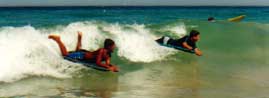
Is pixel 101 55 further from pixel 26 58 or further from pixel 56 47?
pixel 56 47

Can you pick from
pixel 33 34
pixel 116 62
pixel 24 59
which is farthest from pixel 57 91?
pixel 33 34

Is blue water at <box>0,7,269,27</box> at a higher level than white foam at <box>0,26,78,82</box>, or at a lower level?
lower

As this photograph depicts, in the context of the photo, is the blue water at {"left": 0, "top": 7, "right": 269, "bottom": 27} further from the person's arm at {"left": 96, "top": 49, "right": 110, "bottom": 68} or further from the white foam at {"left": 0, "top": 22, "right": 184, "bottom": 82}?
the person's arm at {"left": 96, "top": 49, "right": 110, "bottom": 68}

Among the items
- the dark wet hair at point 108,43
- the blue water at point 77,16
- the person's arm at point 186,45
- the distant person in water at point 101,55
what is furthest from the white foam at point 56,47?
the blue water at point 77,16

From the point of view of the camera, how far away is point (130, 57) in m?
12.9

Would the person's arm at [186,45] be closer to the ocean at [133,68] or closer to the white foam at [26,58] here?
the ocean at [133,68]

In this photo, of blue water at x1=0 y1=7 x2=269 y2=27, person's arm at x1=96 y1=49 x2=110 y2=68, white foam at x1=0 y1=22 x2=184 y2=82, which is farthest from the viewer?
blue water at x1=0 y1=7 x2=269 y2=27

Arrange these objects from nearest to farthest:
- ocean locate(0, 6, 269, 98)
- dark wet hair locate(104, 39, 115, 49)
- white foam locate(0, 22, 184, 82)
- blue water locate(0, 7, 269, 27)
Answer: ocean locate(0, 6, 269, 98) → dark wet hair locate(104, 39, 115, 49) → white foam locate(0, 22, 184, 82) → blue water locate(0, 7, 269, 27)

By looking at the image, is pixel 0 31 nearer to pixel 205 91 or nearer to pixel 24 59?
pixel 24 59

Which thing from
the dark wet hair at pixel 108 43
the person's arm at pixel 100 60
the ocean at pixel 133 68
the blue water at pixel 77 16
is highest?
the dark wet hair at pixel 108 43

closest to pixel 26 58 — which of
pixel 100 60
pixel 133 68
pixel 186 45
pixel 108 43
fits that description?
pixel 100 60

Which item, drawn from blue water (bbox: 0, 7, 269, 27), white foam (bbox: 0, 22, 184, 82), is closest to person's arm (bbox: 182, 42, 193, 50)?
white foam (bbox: 0, 22, 184, 82)

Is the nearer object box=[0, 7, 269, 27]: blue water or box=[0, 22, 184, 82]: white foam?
box=[0, 22, 184, 82]: white foam

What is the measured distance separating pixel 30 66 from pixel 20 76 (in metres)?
0.72
